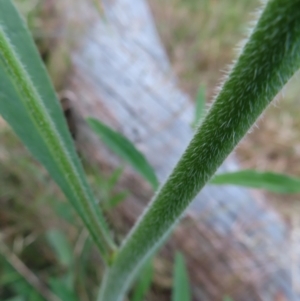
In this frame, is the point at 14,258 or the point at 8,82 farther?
the point at 14,258

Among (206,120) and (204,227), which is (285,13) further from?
(204,227)

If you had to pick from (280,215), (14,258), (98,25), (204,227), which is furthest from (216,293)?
(98,25)

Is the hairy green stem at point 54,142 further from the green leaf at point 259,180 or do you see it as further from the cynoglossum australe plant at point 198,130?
the green leaf at point 259,180

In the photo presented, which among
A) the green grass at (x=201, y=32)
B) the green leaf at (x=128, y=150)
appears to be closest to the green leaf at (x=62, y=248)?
the green leaf at (x=128, y=150)

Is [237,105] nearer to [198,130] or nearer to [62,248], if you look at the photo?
[198,130]

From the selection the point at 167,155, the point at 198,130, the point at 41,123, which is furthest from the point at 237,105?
the point at 167,155

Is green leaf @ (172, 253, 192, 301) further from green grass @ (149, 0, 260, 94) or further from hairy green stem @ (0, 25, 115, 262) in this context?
green grass @ (149, 0, 260, 94)

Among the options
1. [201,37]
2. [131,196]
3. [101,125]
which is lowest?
[201,37]
